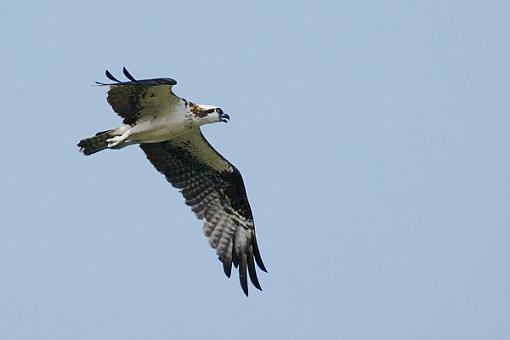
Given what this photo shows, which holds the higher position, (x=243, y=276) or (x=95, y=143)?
(x=95, y=143)

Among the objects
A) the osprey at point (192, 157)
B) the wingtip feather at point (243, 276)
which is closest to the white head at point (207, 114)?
the osprey at point (192, 157)

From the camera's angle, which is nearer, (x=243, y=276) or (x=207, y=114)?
(x=207, y=114)

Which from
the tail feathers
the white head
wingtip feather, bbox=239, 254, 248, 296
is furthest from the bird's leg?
wingtip feather, bbox=239, 254, 248, 296

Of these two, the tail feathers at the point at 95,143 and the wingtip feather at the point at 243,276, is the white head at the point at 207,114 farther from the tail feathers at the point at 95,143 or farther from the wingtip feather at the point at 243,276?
the wingtip feather at the point at 243,276

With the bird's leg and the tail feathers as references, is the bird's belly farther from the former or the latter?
the tail feathers

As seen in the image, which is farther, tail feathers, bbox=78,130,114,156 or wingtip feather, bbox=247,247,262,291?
wingtip feather, bbox=247,247,262,291

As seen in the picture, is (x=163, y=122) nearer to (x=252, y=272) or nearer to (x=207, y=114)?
(x=207, y=114)

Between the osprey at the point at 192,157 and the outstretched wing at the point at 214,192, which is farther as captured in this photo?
the outstretched wing at the point at 214,192

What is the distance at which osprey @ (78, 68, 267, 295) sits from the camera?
15500mm

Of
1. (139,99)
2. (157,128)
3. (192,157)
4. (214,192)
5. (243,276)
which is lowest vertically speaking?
(243,276)

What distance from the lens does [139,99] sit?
1545 cm

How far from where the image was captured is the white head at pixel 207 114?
51.0 ft

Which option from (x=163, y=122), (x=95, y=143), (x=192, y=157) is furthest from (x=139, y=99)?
(x=192, y=157)

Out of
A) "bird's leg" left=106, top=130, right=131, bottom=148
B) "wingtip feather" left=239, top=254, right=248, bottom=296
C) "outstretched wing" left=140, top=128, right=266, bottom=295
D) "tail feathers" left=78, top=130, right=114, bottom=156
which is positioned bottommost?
"wingtip feather" left=239, top=254, right=248, bottom=296
